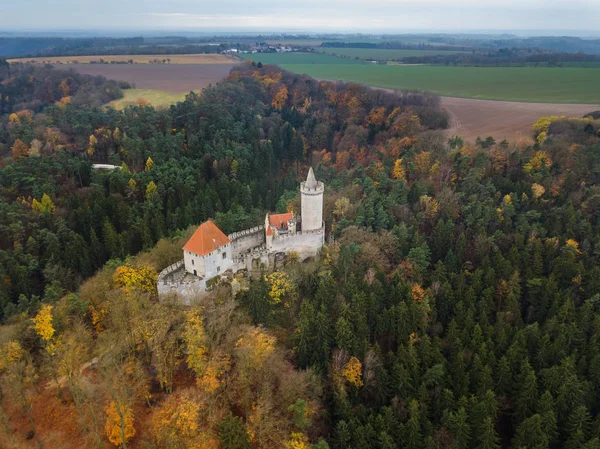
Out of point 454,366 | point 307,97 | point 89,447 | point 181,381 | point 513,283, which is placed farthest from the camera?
point 307,97

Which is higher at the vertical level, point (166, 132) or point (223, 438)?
point (166, 132)

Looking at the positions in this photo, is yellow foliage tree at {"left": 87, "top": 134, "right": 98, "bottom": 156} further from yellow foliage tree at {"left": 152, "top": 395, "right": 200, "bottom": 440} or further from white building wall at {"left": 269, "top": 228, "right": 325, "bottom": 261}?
yellow foliage tree at {"left": 152, "top": 395, "right": 200, "bottom": 440}

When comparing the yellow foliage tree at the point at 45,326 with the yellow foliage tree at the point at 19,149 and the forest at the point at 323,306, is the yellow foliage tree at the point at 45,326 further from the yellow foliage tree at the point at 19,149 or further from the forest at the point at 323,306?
the yellow foliage tree at the point at 19,149

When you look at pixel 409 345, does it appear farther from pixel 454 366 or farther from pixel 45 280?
pixel 45 280

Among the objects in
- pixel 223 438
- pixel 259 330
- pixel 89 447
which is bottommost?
pixel 89 447

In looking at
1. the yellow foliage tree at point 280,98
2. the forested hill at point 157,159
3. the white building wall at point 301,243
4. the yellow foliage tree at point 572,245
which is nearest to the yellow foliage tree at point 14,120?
the forested hill at point 157,159

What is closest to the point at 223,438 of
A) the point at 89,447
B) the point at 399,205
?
the point at 89,447

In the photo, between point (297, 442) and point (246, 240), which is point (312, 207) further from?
point (297, 442)

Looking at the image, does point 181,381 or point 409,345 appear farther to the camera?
point 409,345
